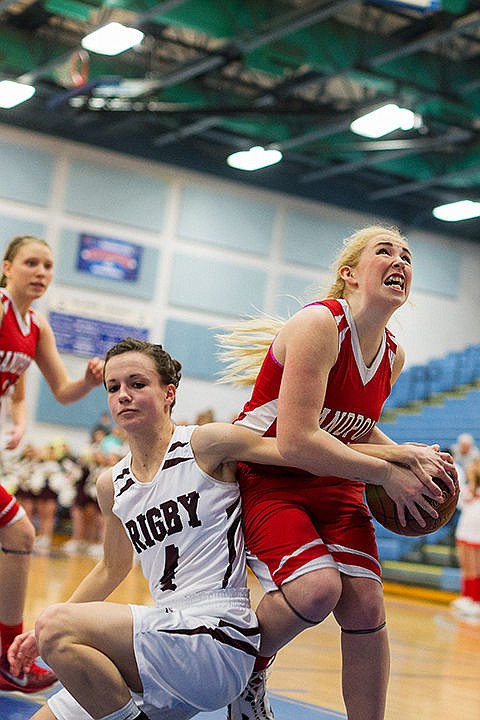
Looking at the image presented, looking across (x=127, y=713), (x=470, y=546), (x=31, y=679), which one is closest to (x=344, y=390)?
(x=127, y=713)

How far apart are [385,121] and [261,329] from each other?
1060cm

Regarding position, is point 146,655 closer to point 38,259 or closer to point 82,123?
point 38,259

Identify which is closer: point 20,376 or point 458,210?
point 20,376

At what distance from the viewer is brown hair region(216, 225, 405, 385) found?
3406 millimetres

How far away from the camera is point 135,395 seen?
3029mm

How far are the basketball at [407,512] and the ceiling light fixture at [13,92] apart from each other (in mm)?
10987

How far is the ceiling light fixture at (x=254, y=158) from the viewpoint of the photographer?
1540 centimetres

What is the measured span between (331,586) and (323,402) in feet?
1.75

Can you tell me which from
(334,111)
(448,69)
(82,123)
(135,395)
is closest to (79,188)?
(82,123)

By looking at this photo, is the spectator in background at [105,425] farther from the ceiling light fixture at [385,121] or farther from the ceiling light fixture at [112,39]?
the ceiling light fixture at [385,121]

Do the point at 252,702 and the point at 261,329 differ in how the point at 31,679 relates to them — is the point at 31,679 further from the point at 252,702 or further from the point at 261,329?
the point at 261,329

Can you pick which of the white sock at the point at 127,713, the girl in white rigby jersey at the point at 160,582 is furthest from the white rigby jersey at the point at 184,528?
the white sock at the point at 127,713

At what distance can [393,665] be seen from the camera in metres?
6.05

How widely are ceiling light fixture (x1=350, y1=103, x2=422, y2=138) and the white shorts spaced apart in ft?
36.2
